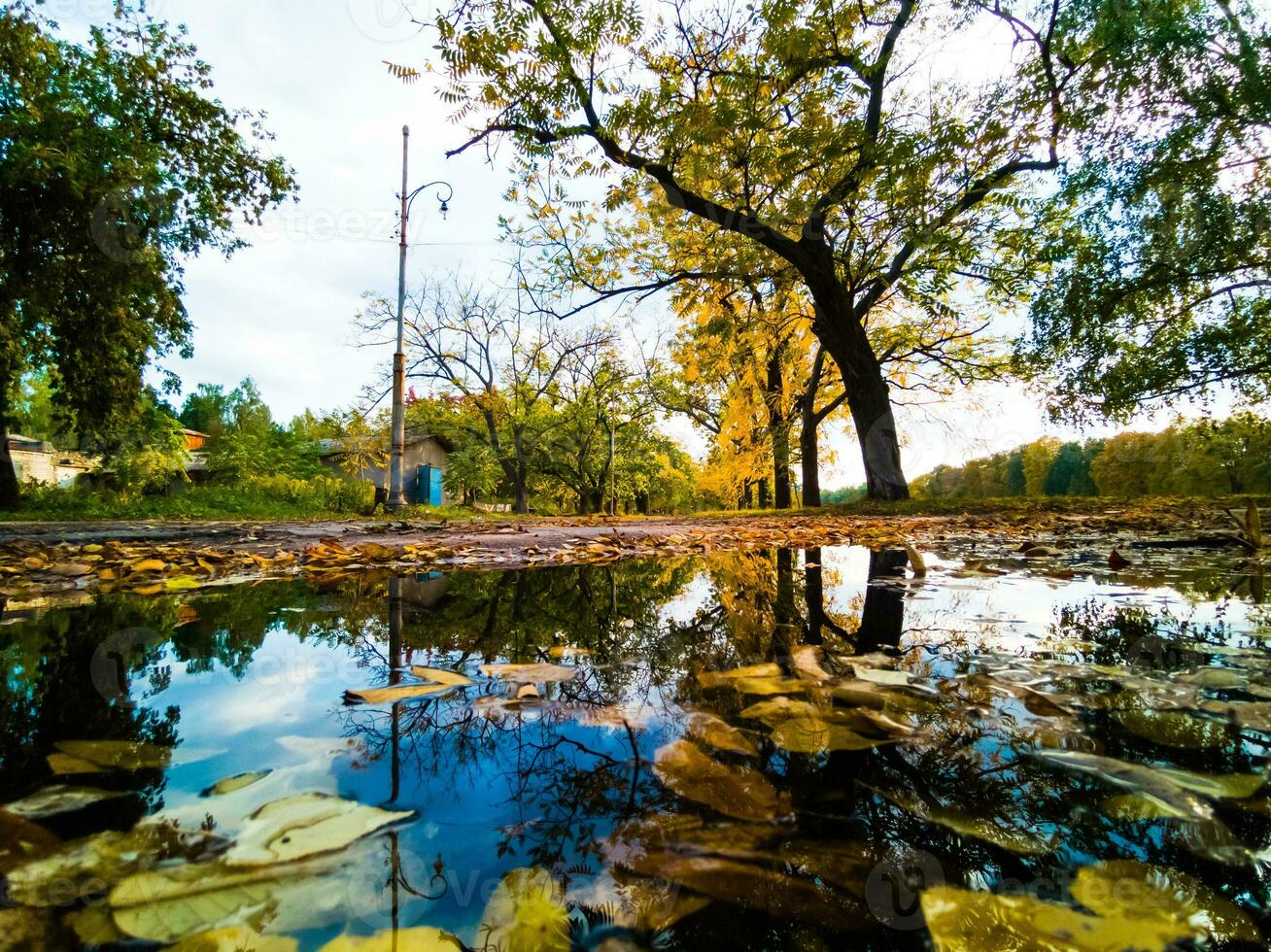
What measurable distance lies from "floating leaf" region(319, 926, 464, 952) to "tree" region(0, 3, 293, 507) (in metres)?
12.3

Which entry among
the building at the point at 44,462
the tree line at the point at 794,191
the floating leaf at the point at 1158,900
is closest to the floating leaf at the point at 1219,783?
the floating leaf at the point at 1158,900

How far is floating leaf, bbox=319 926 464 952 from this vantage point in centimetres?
40

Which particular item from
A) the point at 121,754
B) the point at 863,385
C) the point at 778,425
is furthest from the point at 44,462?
the point at 121,754

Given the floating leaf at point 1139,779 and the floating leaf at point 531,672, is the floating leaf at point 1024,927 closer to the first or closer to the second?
the floating leaf at point 1139,779

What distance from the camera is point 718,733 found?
31.3 inches

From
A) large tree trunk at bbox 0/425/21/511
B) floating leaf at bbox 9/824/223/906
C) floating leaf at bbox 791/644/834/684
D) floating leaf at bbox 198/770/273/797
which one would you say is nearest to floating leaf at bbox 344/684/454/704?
floating leaf at bbox 198/770/273/797

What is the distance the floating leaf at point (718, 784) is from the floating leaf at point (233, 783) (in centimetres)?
50

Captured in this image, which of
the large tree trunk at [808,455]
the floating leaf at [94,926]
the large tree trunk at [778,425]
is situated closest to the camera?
the floating leaf at [94,926]

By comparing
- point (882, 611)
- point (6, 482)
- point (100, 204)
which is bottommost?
point (882, 611)

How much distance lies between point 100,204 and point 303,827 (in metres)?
13.5

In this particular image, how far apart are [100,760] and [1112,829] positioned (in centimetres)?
121

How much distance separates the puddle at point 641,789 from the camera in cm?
44

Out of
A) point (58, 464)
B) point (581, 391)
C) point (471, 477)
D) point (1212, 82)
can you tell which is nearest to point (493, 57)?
point (1212, 82)

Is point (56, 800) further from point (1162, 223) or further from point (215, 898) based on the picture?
point (1162, 223)
